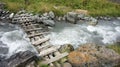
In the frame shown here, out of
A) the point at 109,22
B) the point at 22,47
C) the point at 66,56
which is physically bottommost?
the point at 109,22

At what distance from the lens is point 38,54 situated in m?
9.04

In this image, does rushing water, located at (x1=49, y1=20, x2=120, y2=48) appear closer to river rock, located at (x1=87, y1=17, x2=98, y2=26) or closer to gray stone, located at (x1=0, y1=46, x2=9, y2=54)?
river rock, located at (x1=87, y1=17, x2=98, y2=26)

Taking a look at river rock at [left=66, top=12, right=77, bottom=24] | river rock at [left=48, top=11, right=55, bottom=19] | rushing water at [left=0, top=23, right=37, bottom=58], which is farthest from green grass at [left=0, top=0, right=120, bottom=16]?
rushing water at [left=0, top=23, right=37, bottom=58]

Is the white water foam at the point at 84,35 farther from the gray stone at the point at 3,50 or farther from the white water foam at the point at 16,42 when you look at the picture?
the gray stone at the point at 3,50

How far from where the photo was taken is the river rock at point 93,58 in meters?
8.55

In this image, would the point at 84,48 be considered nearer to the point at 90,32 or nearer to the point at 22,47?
the point at 22,47

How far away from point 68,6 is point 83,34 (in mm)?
4072

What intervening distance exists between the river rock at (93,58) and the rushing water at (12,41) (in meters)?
1.70

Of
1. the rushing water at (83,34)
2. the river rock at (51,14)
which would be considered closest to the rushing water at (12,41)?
the rushing water at (83,34)

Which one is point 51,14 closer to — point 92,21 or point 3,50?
point 92,21

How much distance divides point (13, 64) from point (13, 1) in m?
7.24

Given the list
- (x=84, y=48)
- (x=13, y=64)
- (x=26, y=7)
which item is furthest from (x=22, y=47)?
(x=26, y=7)

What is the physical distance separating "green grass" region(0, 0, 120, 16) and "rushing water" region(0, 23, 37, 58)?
2129 millimetres

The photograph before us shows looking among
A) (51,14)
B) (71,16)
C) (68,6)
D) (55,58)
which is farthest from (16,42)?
(68,6)
